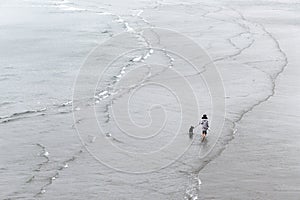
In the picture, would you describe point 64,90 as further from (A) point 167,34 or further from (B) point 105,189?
(A) point 167,34

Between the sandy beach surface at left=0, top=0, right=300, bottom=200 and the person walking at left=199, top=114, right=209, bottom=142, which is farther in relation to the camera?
the person walking at left=199, top=114, right=209, bottom=142

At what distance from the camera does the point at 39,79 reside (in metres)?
27.6

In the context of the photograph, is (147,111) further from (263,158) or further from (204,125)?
(263,158)

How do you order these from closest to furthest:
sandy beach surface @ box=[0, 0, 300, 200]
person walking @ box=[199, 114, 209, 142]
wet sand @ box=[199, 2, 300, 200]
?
wet sand @ box=[199, 2, 300, 200] → sandy beach surface @ box=[0, 0, 300, 200] → person walking @ box=[199, 114, 209, 142]

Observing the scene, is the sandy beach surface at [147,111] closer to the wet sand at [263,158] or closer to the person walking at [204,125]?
the wet sand at [263,158]

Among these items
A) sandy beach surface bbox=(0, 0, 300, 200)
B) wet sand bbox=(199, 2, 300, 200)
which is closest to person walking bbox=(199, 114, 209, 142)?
sandy beach surface bbox=(0, 0, 300, 200)

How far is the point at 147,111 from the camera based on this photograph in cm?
2216

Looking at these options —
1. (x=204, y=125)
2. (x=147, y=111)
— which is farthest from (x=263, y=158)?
(x=147, y=111)

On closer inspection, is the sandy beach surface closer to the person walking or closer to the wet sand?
the wet sand

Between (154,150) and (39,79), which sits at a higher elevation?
(39,79)

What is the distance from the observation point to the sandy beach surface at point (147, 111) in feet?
50.9

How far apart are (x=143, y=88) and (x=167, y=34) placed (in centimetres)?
1684

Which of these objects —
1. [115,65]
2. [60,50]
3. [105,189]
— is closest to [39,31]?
[60,50]

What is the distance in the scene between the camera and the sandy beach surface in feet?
50.9
